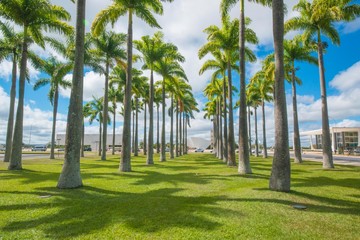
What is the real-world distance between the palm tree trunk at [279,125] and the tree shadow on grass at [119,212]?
269 centimetres

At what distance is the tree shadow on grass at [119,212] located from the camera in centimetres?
519

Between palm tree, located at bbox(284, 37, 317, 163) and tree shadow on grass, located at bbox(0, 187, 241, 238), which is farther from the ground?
palm tree, located at bbox(284, 37, 317, 163)

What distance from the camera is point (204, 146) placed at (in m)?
123

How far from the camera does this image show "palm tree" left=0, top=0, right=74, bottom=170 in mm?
15469

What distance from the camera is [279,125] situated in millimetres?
9398

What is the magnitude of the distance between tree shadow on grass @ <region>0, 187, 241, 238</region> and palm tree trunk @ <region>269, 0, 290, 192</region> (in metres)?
2.69

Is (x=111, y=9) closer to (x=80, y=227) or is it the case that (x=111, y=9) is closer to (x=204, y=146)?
(x=80, y=227)

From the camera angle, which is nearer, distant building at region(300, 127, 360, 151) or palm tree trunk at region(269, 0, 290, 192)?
palm tree trunk at region(269, 0, 290, 192)

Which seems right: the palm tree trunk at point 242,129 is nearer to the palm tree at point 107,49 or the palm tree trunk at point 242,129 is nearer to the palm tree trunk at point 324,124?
the palm tree trunk at point 324,124

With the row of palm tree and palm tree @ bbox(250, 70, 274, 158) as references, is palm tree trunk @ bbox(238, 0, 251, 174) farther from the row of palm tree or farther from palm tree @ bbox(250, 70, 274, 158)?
palm tree @ bbox(250, 70, 274, 158)

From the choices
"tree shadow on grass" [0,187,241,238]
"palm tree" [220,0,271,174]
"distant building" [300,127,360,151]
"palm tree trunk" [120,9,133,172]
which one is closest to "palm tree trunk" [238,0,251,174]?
"palm tree" [220,0,271,174]

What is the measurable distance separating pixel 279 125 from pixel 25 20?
17.5m

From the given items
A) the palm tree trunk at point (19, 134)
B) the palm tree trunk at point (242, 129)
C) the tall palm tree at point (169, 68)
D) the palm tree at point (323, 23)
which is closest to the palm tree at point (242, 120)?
the palm tree trunk at point (242, 129)

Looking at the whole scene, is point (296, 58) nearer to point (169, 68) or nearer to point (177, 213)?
point (169, 68)
